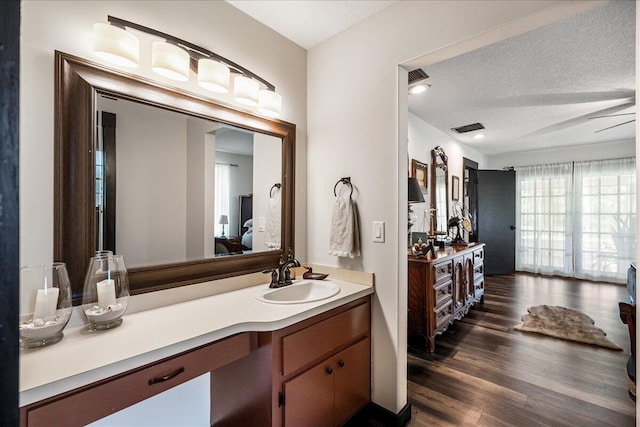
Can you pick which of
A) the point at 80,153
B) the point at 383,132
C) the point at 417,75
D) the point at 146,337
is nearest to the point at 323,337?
the point at 146,337

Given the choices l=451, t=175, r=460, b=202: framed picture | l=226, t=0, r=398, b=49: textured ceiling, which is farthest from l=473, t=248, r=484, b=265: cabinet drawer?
l=226, t=0, r=398, b=49: textured ceiling

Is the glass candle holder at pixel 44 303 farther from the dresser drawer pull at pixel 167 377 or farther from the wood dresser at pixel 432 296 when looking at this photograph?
the wood dresser at pixel 432 296

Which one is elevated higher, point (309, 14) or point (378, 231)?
point (309, 14)

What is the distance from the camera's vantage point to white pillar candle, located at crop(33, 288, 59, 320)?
3.27ft

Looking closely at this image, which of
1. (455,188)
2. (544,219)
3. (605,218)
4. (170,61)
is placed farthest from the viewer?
(544,219)

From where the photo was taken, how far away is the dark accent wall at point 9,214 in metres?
0.26

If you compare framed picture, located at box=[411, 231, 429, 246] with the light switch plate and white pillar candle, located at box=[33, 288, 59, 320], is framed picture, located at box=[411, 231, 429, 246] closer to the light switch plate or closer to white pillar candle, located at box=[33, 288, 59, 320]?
the light switch plate

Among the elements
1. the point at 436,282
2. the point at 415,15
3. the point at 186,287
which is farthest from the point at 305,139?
the point at 436,282

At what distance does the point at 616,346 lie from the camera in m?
2.63

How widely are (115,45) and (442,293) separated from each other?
289 cm

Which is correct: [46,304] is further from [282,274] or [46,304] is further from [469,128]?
[469,128]

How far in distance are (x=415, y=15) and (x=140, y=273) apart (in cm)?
193

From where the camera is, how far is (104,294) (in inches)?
44.8

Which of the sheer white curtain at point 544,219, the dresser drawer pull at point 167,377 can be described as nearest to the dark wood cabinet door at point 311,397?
the dresser drawer pull at point 167,377
